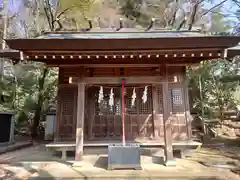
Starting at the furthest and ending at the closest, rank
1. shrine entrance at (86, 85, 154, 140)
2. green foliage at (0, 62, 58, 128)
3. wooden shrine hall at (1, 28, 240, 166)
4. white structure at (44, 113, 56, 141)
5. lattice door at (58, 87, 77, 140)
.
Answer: green foliage at (0, 62, 58, 128), white structure at (44, 113, 56, 141), shrine entrance at (86, 85, 154, 140), lattice door at (58, 87, 77, 140), wooden shrine hall at (1, 28, 240, 166)

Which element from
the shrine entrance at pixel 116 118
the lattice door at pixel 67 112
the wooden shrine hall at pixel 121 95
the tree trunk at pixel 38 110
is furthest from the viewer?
the tree trunk at pixel 38 110

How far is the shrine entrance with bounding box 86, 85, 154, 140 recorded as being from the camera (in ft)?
22.2

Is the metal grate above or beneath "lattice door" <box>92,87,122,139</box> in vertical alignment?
above

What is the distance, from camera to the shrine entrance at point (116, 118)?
677 centimetres

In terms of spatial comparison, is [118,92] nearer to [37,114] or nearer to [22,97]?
[37,114]

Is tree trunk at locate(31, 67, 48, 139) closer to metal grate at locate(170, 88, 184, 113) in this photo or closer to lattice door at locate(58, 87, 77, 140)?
lattice door at locate(58, 87, 77, 140)

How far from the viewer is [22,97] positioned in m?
14.3

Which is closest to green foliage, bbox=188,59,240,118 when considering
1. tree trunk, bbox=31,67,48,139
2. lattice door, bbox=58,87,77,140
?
lattice door, bbox=58,87,77,140

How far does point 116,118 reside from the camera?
6.86 meters

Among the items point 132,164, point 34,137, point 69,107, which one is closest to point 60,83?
point 69,107

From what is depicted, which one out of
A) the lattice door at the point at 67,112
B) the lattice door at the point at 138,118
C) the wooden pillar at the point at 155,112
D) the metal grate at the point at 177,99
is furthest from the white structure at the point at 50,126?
the metal grate at the point at 177,99

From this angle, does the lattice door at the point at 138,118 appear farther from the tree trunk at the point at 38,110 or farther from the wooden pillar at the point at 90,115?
the tree trunk at the point at 38,110

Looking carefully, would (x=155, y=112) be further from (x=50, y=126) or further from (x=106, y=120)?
(x=50, y=126)

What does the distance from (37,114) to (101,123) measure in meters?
6.53
